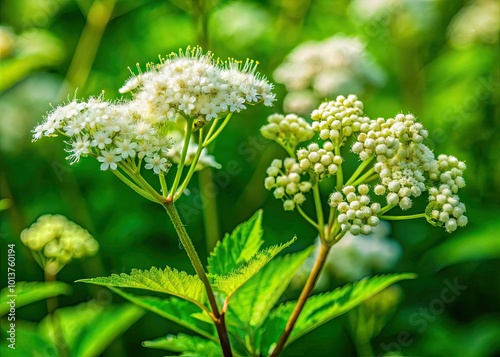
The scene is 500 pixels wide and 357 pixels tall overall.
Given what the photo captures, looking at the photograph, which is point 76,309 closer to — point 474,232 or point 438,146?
point 474,232

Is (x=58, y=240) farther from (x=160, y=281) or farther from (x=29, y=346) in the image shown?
(x=160, y=281)

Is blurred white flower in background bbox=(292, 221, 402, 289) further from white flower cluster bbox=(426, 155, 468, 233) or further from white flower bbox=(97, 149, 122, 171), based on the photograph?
white flower bbox=(97, 149, 122, 171)

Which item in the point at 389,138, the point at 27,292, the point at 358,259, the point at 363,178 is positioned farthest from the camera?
the point at 358,259

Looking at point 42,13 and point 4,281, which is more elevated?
point 42,13

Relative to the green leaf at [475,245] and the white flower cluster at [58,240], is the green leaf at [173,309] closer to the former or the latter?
the white flower cluster at [58,240]

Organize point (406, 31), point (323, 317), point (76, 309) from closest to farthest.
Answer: point (323, 317) → point (76, 309) → point (406, 31)

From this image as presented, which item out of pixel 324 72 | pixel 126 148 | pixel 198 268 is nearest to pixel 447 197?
pixel 198 268

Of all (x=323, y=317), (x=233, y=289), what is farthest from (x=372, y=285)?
(x=233, y=289)
